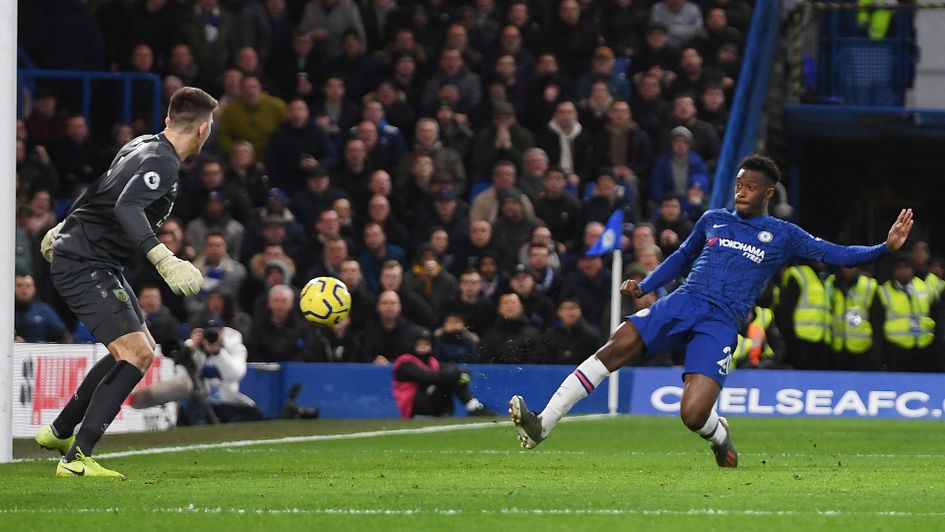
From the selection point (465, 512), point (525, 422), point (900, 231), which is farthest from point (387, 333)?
point (465, 512)

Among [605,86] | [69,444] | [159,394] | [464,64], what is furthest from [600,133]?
[69,444]

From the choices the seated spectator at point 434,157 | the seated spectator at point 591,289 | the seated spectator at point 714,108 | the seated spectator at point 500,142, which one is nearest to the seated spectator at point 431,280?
the seated spectator at point 591,289

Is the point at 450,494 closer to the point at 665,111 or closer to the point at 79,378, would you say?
the point at 79,378

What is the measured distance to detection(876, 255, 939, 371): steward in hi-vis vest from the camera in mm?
19719

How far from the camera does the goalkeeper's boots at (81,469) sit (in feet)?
31.7

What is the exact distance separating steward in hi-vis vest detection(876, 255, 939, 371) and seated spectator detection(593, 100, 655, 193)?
2.81m

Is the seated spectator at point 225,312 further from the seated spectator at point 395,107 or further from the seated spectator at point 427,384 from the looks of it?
the seated spectator at point 395,107

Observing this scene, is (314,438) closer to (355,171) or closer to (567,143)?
(355,171)

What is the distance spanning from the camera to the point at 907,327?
19.7 m

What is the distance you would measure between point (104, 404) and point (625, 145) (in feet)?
37.1

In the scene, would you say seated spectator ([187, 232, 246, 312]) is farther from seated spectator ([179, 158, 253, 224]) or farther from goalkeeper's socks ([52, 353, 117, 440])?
goalkeeper's socks ([52, 353, 117, 440])

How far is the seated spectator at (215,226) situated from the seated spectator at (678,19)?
5806 millimetres

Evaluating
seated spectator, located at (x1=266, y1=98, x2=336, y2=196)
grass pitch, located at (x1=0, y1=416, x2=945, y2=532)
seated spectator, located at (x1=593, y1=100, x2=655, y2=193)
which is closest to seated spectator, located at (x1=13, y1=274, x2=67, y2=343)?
grass pitch, located at (x1=0, y1=416, x2=945, y2=532)

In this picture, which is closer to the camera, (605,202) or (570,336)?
(570,336)
